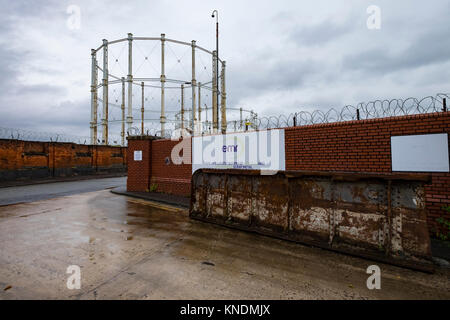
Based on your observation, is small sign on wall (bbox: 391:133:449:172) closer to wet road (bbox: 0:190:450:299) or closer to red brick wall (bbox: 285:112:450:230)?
red brick wall (bbox: 285:112:450:230)

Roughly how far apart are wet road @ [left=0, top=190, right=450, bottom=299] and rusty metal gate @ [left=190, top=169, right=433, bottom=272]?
0.28m

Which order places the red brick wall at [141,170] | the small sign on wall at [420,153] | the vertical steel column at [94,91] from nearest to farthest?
the small sign on wall at [420,153] < the red brick wall at [141,170] < the vertical steel column at [94,91]

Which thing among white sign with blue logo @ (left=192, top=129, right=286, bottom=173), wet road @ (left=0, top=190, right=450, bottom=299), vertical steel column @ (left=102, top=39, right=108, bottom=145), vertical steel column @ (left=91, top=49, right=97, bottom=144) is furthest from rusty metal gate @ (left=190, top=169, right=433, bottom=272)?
vertical steel column @ (left=91, top=49, right=97, bottom=144)

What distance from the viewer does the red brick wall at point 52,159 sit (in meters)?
15.5

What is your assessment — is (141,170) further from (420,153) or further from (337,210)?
(420,153)

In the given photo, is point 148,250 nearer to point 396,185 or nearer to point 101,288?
point 101,288

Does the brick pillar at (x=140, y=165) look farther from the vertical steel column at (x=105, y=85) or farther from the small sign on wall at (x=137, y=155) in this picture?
the vertical steel column at (x=105, y=85)

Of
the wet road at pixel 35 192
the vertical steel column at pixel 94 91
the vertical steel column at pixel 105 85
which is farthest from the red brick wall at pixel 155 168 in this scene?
the vertical steel column at pixel 94 91

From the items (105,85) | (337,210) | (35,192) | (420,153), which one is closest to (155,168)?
(35,192)

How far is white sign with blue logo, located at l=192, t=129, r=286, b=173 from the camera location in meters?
7.35

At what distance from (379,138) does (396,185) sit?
6.87 feet

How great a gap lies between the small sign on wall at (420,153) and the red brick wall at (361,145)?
0.39ft

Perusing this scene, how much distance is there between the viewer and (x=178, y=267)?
140 inches

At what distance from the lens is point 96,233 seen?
5.20 m
